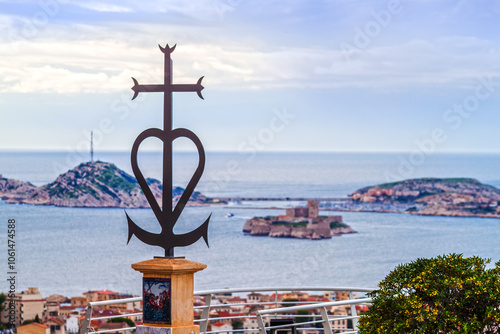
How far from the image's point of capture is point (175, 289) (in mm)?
6953

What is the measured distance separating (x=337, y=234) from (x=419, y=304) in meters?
80.8

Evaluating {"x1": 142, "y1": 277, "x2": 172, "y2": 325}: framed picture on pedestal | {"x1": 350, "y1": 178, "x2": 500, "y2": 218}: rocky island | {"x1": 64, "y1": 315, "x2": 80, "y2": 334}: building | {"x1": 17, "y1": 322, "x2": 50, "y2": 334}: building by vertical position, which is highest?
{"x1": 350, "y1": 178, "x2": 500, "y2": 218}: rocky island

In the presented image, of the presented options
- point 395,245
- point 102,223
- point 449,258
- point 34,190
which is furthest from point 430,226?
point 449,258

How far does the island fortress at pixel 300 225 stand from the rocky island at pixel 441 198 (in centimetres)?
1046

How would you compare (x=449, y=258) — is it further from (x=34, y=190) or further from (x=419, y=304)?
(x=34, y=190)

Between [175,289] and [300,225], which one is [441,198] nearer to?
[300,225]

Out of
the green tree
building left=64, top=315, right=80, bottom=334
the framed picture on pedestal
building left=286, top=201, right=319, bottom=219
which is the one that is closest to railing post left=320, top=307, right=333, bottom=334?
the green tree

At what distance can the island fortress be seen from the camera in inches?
3425

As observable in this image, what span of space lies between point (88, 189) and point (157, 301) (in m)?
70.4

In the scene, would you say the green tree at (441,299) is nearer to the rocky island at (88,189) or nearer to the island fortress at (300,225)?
the rocky island at (88,189)

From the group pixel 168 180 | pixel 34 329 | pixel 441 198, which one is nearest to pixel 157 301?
pixel 168 180

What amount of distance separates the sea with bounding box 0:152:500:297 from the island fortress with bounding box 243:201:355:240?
1.21 meters

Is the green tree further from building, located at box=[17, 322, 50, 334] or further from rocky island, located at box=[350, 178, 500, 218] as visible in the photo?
rocky island, located at box=[350, 178, 500, 218]

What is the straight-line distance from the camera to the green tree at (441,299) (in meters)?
6.54
